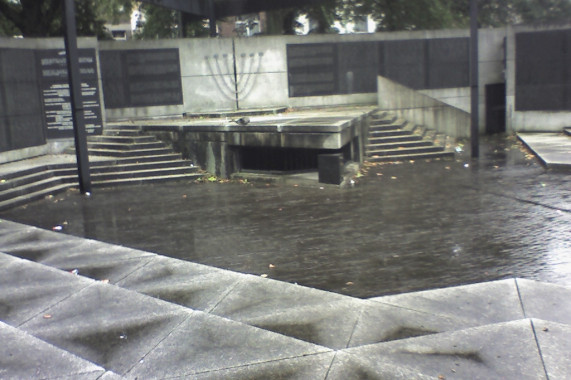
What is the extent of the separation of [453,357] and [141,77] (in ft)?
51.6

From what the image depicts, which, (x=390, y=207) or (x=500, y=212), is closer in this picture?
(x=500, y=212)

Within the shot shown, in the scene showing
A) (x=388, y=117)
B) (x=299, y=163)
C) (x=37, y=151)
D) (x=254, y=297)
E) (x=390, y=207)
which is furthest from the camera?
(x=388, y=117)

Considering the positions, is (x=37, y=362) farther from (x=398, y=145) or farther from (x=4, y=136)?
(x=398, y=145)

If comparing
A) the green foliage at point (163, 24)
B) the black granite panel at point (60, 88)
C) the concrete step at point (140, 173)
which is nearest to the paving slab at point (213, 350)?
the concrete step at point (140, 173)

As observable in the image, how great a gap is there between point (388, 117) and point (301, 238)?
9974 mm

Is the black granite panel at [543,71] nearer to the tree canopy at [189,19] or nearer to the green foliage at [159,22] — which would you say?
the tree canopy at [189,19]

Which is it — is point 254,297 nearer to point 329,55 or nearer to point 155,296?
point 155,296

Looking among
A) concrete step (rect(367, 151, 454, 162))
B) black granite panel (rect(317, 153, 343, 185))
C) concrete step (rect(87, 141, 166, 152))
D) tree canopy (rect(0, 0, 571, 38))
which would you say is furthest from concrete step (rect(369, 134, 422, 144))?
tree canopy (rect(0, 0, 571, 38))

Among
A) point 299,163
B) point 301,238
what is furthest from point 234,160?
point 301,238

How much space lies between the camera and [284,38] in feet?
65.6

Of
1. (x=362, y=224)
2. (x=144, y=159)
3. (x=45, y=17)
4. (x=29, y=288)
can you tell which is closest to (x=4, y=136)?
(x=144, y=159)

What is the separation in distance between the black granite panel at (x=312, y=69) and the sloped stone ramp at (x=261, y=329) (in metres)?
14.1

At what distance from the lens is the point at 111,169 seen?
14.3 m

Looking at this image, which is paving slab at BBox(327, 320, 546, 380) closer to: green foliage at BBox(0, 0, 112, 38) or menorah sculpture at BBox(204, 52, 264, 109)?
menorah sculpture at BBox(204, 52, 264, 109)
